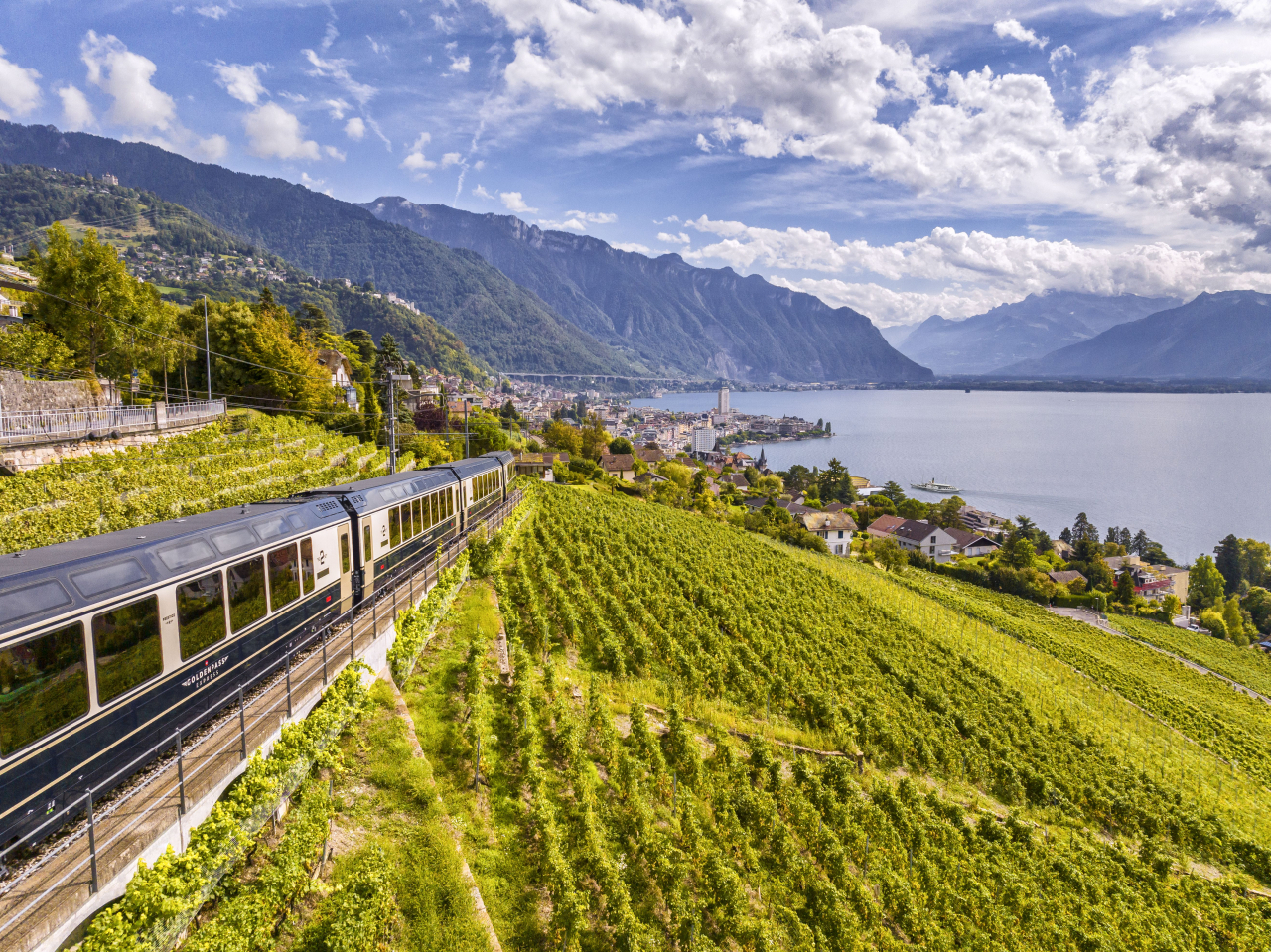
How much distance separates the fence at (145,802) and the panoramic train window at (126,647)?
88cm

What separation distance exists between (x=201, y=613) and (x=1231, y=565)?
110 m

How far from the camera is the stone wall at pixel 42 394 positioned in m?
17.5

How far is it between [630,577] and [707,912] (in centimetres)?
1334

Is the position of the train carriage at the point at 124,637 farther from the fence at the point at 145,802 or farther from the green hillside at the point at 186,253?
the green hillside at the point at 186,253

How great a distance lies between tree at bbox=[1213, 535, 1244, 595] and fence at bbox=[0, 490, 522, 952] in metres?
105

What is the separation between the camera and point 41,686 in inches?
252

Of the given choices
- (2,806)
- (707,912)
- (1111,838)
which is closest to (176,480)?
(2,806)

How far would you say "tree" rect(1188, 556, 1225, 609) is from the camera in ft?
235

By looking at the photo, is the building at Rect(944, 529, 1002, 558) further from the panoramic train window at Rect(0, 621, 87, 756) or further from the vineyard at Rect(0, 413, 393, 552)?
the panoramic train window at Rect(0, 621, 87, 756)

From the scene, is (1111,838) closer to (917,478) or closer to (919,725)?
(919,725)

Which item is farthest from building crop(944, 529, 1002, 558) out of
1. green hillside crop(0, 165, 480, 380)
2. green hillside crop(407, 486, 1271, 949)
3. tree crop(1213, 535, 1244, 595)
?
green hillside crop(0, 165, 480, 380)

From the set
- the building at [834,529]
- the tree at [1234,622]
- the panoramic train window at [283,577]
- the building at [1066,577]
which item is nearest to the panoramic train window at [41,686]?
the panoramic train window at [283,577]

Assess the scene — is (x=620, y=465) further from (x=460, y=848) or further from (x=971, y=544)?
(x=460, y=848)

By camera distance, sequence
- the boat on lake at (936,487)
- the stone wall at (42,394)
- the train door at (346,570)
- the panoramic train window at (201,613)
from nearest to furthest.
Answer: the panoramic train window at (201,613) < the train door at (346,570) < the stone wall at (42,394) < the boat on lake at (936,487)
